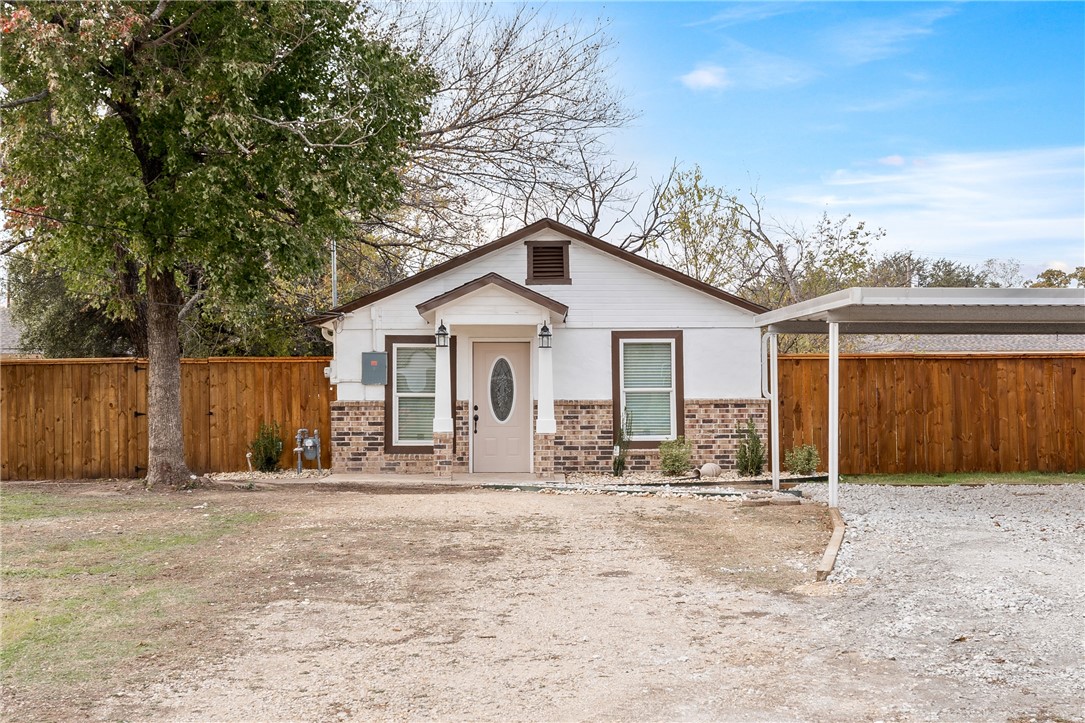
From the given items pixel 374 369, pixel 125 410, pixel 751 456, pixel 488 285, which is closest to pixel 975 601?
pixel 751 456

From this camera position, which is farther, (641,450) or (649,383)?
(649,383)

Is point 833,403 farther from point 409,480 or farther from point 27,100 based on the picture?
point 27,100

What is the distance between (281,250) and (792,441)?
28.6 ft

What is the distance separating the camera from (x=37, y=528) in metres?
9.77

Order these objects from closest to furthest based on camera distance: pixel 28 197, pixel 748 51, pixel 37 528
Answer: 1. pixel 37 528
2. pixel 28 197
3. pixel 748 51

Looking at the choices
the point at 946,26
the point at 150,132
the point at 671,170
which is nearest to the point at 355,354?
the point at 150,132

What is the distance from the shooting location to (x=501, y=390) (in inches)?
595

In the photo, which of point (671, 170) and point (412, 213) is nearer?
point (412, 213)

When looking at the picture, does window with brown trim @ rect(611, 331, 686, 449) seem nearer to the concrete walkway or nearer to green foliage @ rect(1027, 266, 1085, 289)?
the concrete walkway

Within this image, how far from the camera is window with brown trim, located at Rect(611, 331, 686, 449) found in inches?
599

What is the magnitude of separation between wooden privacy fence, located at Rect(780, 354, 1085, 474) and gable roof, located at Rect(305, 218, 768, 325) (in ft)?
5.77

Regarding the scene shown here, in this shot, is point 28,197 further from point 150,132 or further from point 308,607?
point 308,607

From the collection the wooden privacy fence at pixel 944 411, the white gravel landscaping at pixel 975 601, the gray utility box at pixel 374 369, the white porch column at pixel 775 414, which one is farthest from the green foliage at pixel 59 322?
the white gravel landscaping at pixel 975 601

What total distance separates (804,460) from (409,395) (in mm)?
6367
